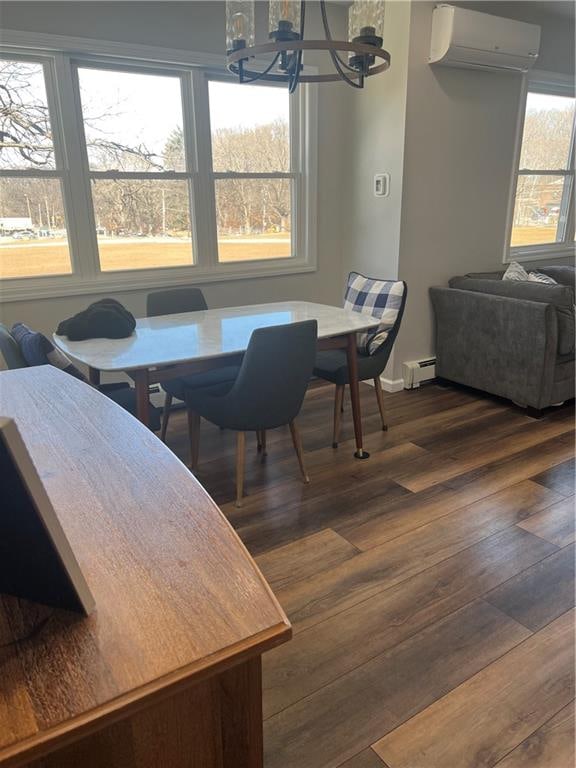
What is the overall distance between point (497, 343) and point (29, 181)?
10.3ft

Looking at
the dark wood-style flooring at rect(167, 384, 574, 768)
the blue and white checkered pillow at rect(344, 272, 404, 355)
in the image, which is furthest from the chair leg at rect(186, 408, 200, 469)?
the blue and white checkered pillow at rect(344, 272, 404, 355)

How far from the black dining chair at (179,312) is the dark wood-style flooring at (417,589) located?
1.27 feet

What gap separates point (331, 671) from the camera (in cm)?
164

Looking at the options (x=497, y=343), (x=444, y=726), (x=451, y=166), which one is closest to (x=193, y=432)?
(x=444, y=726)

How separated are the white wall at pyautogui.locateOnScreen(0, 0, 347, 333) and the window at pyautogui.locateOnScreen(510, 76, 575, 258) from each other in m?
1.66

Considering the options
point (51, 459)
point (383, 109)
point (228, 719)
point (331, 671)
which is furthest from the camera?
point (383, 109)

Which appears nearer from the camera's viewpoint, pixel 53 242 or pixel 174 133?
pixel 53 242

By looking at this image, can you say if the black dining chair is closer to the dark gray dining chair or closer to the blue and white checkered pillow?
the dark gray dining chair

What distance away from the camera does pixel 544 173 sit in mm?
4844

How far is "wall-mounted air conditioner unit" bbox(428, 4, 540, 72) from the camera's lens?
345 cm

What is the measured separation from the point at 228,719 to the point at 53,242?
319 cm

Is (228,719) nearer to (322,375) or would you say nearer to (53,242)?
(322,375)

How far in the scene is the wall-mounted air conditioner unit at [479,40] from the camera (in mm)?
3451

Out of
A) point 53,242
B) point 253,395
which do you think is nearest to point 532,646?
point 253,395
